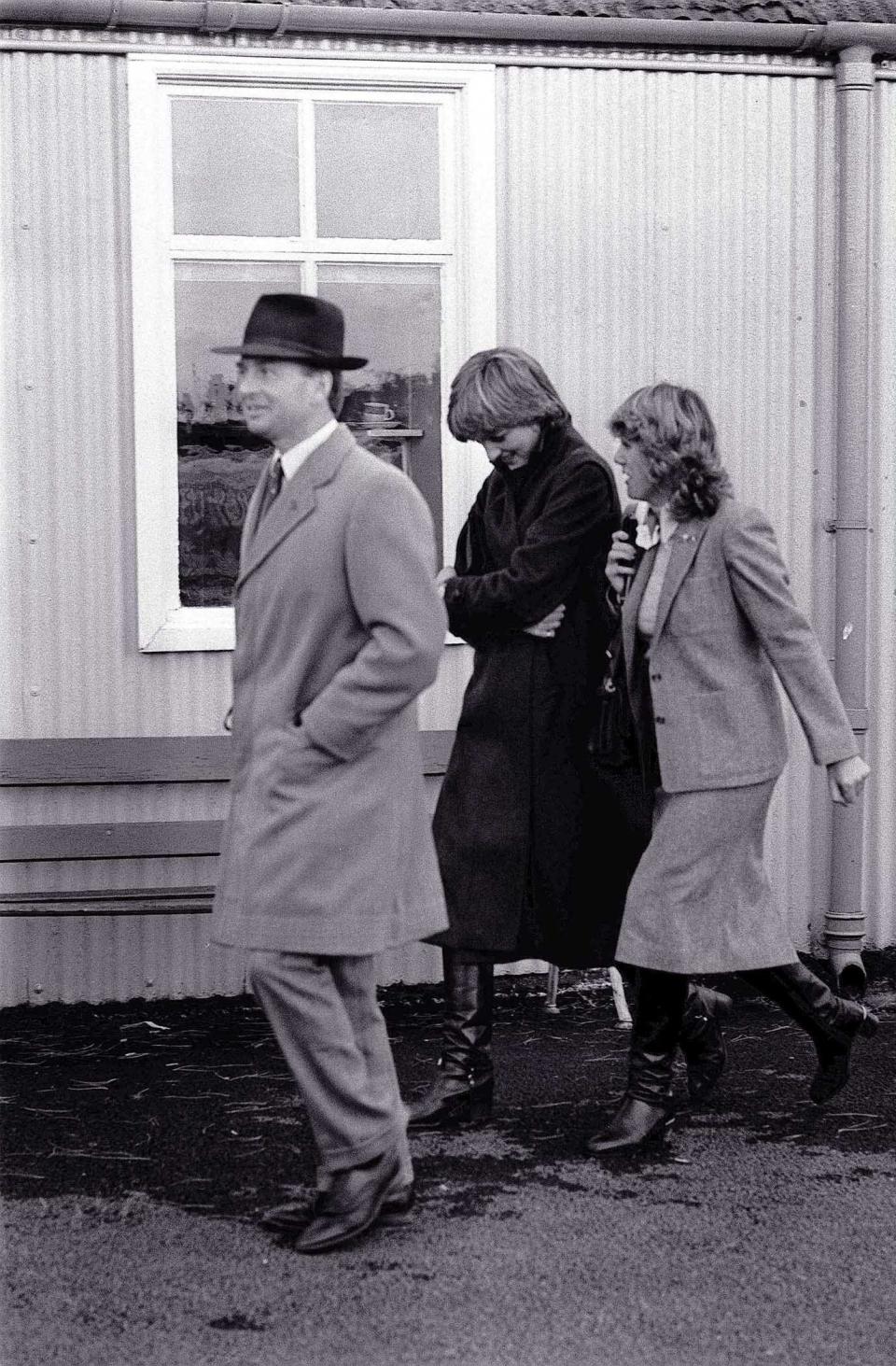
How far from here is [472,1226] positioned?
4.44m

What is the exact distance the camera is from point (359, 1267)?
4141 mm

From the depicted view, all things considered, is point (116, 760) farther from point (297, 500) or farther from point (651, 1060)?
point (297, 500)

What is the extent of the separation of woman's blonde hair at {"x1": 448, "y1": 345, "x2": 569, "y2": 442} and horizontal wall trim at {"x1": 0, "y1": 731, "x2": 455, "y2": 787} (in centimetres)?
210

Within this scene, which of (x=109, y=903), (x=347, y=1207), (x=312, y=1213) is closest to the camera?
(x=347, y=1207)

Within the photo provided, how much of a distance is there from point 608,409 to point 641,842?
2492mm

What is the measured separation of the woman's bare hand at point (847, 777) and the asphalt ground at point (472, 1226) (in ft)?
3.17

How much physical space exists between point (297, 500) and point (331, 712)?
510 mm

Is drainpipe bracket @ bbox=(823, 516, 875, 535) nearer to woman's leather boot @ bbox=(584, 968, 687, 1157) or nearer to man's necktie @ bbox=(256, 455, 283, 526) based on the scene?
woman's leather boot @ bbox=(584, 968, 687, 1157)

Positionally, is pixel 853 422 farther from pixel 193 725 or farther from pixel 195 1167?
pixel 195 1167

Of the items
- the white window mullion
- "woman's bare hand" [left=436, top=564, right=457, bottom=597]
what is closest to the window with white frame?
the white window mullion

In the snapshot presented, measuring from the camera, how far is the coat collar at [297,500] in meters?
4.22

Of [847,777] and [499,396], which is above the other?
[499,396]

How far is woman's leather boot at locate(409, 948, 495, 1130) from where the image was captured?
17.3 feet

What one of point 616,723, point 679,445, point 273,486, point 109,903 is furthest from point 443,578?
point 109,903
